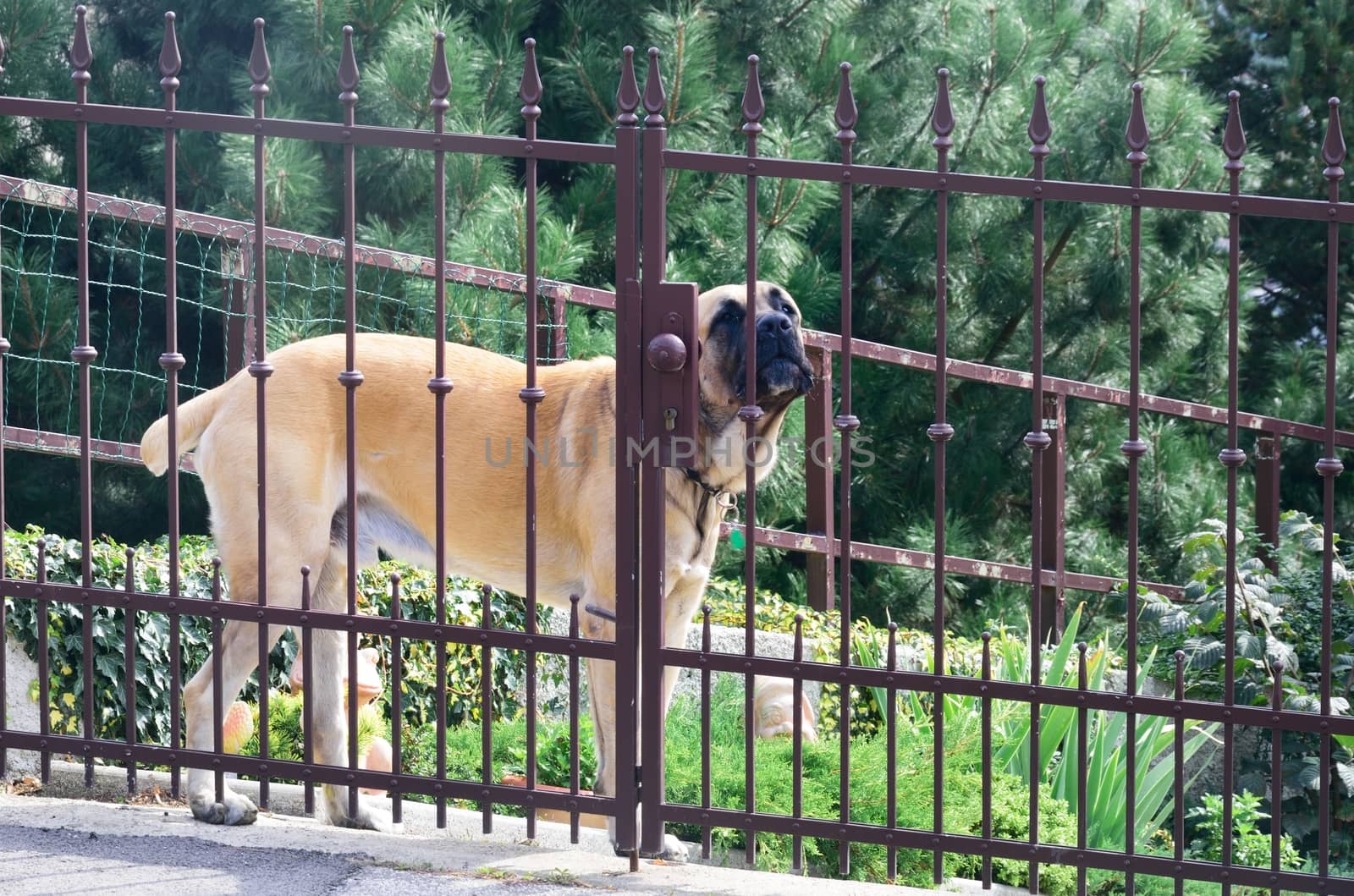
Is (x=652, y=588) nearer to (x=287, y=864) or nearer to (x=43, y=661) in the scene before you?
(x=287, y=864)

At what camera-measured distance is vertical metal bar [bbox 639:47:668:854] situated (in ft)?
11.8

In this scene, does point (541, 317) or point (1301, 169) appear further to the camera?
point (1301, 169)

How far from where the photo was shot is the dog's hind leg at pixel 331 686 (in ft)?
14.8

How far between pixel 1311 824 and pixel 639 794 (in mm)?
3659

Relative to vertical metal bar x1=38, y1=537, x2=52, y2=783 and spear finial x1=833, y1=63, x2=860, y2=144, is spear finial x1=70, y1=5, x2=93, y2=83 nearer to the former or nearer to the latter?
vertical metal bar x1=38, y1=537, x2=52, y2=783

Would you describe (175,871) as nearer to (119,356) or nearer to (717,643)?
(717,643)

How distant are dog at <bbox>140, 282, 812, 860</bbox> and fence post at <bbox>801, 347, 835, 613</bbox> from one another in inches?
96.5

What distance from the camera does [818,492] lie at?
7.23 metres

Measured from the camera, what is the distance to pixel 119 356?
8.81m

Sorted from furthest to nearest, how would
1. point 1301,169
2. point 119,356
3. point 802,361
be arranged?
1. point 1301,169
2. point 119,356
3. point 802,361

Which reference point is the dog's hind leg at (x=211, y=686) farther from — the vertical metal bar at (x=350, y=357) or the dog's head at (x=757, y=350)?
the dog's head at (x=757, y=350)

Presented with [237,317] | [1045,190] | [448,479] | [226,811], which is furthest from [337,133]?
[237,317]

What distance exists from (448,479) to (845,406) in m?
1.68

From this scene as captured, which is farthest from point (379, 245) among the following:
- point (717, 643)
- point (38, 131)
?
point (717, 643)
